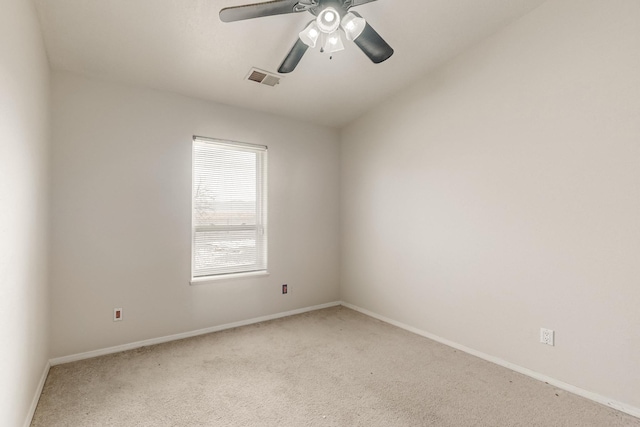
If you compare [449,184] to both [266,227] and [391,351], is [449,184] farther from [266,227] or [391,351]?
[266,227]

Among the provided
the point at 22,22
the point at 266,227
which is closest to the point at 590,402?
the point at 266,227

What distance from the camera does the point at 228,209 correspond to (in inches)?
145

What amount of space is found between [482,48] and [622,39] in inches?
39.8

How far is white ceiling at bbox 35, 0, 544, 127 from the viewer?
2312mm

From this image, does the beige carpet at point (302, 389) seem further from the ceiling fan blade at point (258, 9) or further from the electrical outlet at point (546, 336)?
the ceiling fan blade at point (258, 9)

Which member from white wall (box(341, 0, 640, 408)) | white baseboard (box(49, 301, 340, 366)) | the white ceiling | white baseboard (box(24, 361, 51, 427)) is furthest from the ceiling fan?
white baseboard (box(49, 301, 340, 366))

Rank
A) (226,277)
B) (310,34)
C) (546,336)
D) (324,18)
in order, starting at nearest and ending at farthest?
(324,18), (310,34), (546,336), (226,277)

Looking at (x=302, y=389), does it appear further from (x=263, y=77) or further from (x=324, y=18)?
(x=263, y=77)

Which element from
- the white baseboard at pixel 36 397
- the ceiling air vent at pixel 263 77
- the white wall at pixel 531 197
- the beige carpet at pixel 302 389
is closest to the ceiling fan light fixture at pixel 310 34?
the ceiling air vent at pixel 263 77

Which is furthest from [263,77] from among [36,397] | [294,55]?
[36,397]

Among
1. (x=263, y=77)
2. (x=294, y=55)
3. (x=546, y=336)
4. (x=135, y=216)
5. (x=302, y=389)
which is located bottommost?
(x=302, y=389)

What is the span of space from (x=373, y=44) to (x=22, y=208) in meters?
2.37

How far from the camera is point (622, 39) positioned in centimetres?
216

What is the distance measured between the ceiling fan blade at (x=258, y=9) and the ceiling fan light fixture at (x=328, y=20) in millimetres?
167
